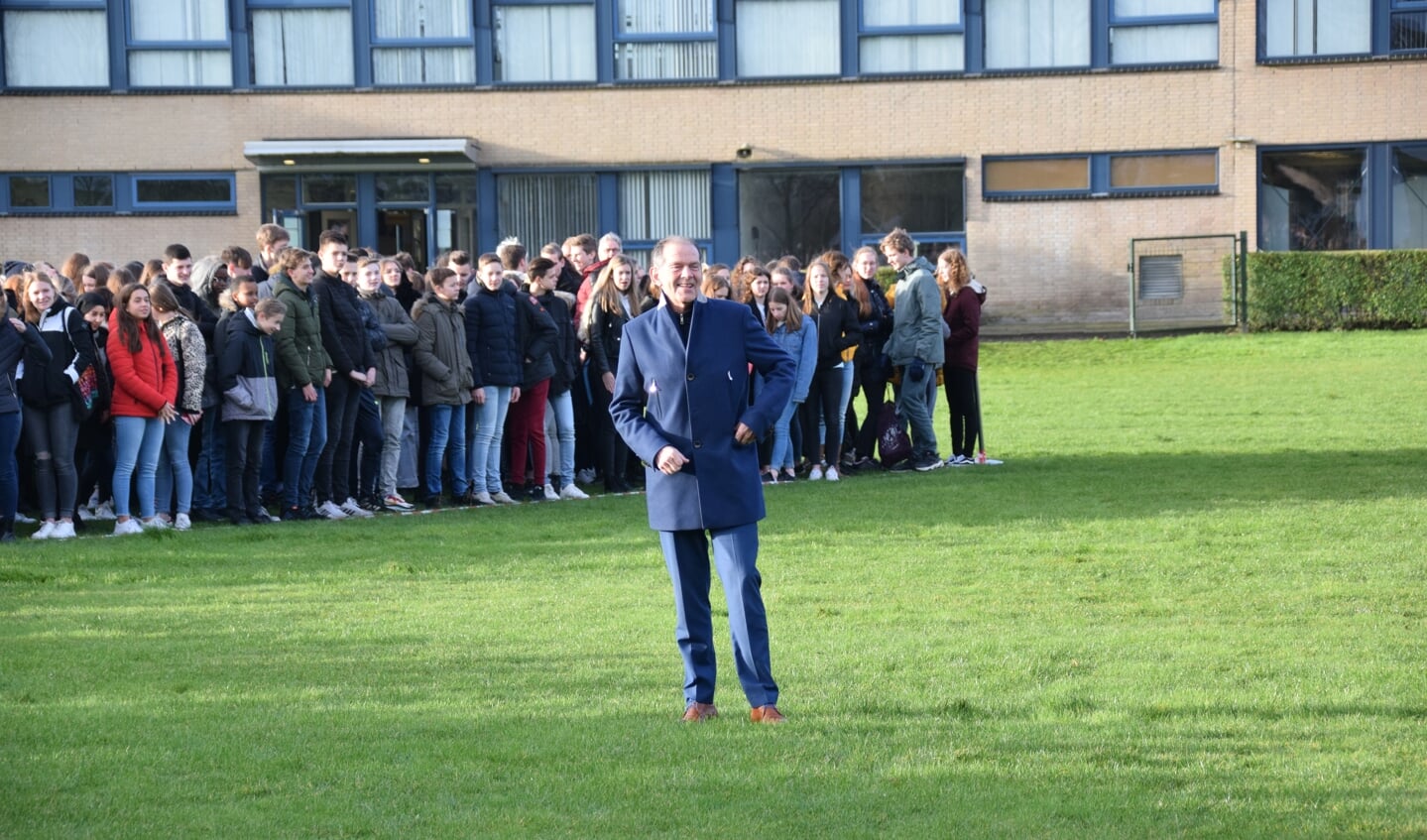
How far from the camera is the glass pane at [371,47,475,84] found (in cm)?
3147

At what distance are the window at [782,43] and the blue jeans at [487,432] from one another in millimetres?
17677

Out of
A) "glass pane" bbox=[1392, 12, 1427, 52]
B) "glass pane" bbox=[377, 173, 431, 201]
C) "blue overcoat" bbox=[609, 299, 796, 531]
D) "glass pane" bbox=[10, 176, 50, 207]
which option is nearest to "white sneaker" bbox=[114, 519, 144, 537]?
"blue overcoat" bbox=[609, 299, 796, 531]

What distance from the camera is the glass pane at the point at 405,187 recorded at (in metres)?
31.6

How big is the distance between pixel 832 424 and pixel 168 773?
10.7m

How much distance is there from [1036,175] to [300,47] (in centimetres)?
1349

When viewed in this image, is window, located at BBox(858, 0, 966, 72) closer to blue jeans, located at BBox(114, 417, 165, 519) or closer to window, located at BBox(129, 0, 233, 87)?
window, located at BBox(129, 0, 233, 87)

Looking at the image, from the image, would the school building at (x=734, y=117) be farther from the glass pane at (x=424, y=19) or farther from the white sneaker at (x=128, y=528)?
the white sneaker at (x=128, y=528)

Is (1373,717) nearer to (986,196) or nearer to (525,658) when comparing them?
(525,658)

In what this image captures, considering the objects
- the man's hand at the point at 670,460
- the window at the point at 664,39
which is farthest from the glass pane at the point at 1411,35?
the man's hand at the point at 670,460

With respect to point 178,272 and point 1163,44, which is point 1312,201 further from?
point 178,272

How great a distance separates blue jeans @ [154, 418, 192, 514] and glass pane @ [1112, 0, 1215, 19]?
2236cm

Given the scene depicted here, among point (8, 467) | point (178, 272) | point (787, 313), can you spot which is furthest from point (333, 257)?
point (787, 313)

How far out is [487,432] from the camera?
1513 cm

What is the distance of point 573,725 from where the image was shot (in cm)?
713
